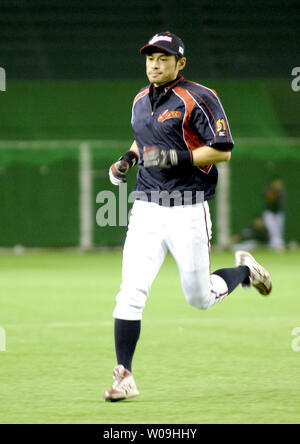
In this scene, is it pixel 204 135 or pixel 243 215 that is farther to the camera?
pixel 243 215

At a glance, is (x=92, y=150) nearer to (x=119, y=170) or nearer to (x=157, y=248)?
(x=119, y=170)

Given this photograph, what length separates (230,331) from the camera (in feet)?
31.4

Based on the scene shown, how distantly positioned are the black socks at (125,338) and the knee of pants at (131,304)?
41mm

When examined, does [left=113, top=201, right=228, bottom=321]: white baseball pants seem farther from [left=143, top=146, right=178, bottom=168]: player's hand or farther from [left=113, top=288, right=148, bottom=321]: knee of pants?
[left=143, top=146, right=178, bottom=168]: player's hand

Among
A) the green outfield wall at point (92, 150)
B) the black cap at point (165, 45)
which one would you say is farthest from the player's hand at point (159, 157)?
the green outfield wall at point (92, 150)

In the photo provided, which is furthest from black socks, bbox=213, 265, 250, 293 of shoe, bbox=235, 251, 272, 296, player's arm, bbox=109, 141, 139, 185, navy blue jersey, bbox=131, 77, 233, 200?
player's arm, bbox=109, 141, 139, 185

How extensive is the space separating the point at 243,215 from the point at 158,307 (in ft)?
33.6

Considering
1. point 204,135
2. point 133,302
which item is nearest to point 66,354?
point 133,302

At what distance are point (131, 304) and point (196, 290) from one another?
60cm

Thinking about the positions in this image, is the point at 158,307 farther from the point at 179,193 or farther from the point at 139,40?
the point at 139,40

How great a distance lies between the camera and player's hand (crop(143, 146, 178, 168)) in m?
6.18

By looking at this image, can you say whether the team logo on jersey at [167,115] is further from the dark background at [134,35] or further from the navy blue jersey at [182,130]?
the dark background at [134,35]

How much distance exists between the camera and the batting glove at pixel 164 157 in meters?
6.18

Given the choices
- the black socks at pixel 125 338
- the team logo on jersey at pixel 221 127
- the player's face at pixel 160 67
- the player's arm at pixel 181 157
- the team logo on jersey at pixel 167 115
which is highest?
the player's face at pixel 160 67
